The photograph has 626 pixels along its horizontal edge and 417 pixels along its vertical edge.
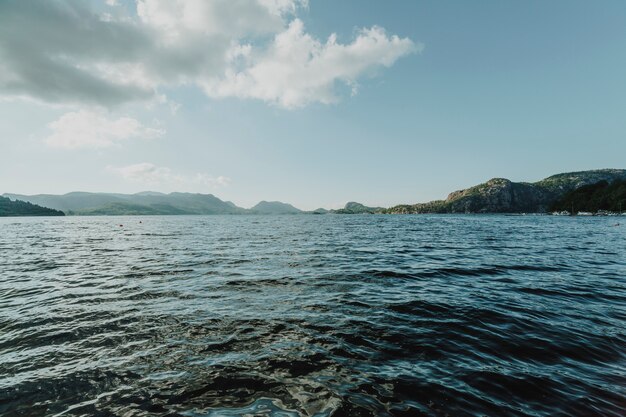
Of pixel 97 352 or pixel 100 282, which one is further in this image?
pixel 100 282

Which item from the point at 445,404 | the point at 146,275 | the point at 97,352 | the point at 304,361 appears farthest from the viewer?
the point at 146,275

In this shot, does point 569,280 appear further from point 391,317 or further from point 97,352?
point 97,352

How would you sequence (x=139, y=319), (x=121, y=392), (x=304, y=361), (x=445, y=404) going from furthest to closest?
(x=139, y=319) < (x=304, y=361) < (x=121, y=392) < (x=445, y=404)

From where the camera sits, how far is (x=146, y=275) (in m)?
22.5

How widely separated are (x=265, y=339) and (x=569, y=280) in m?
22.4

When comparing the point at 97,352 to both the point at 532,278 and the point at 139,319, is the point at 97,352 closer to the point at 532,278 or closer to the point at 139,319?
the point at 139,319

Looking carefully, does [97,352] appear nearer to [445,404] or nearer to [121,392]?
[121,392]

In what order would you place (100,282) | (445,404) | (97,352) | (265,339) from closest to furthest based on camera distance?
1. (445,404)
2. (97,352)
3. (265,339)
4. (100,282)

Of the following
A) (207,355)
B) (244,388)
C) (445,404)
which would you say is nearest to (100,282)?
(207,355)

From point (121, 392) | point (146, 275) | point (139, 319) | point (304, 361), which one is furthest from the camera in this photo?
point (146, 275)

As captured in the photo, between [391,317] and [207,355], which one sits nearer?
[207,355]

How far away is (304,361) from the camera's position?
9305mm

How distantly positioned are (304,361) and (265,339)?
7.17 ft

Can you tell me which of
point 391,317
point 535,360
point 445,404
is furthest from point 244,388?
point 535,360
